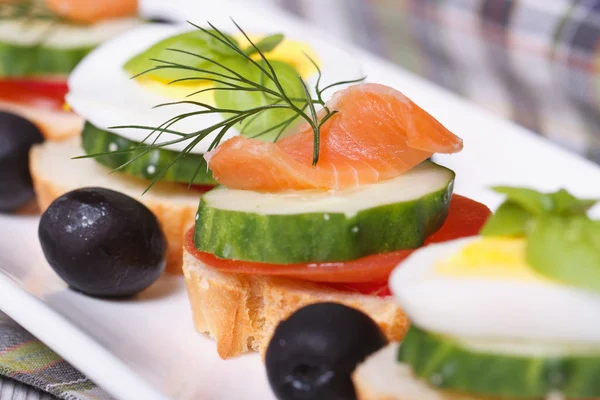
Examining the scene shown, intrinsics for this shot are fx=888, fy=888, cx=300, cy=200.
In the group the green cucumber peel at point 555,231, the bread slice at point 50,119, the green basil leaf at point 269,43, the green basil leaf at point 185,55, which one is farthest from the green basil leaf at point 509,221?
the bread slice at point 50,119

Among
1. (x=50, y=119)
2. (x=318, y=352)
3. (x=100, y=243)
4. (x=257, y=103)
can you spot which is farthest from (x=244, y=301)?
(x=50, y=119)

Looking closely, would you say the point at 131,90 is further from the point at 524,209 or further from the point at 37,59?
the point at 524,209

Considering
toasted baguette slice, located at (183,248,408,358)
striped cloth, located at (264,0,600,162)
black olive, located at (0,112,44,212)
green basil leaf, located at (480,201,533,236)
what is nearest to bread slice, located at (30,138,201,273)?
black olive, located at (0,112,44,212)

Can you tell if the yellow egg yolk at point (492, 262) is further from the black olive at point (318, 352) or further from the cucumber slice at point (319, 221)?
the cucumber slice at point (319, 221)

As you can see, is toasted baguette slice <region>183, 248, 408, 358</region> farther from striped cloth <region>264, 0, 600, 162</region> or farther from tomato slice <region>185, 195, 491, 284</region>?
striped cloth <region>264, 0, 600, 162</region>

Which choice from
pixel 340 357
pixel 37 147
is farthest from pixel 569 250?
pixel 37 147

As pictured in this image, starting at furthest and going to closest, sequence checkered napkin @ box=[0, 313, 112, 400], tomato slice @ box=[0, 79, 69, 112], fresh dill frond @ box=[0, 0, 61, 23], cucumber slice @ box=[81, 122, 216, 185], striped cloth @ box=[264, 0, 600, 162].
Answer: striped cloth @ box=[264, 0, 600, 162]
fresh dill frond @ box=[0, 0, 61, 23]
tomato slice @ box=[0, 79, 69, 112]
cucumber slice @ box=[81, 122, 216, 185]
checkered napkin @ box=[0, 313, 112, 400]
